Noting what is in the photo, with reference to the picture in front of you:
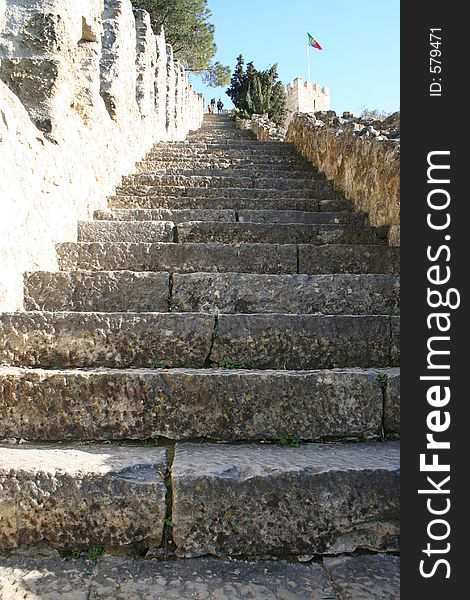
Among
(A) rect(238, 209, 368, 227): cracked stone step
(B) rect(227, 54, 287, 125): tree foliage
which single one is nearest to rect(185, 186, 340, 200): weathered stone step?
(A) rect(238, 209, 368, 227): cracked stone step

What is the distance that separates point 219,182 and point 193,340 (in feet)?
12.0

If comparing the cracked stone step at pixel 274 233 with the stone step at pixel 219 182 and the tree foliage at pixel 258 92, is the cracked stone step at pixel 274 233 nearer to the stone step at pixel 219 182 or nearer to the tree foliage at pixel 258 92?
the stone step at pixel 219 182

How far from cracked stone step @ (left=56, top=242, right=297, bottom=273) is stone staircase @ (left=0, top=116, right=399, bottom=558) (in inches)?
16.0

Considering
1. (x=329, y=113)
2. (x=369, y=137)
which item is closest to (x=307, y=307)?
(x=369, y=137)

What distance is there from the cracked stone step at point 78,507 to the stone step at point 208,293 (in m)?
1.19

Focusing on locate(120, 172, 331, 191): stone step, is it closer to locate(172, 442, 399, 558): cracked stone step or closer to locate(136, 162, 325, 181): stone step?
locate(136, 162, 325, 181): stone step

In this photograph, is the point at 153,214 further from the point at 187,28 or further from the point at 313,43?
the point at 187,28

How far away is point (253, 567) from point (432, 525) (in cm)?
60

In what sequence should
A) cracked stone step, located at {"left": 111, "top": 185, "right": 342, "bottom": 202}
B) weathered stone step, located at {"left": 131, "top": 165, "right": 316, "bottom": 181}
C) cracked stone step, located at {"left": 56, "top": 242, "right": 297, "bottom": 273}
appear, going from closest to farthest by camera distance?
cracked stone step, located at {"left": 56, "top": 242, "right": 297, "bottom": 273}
cracked stone step, located at {"left": 111, "top": 185, "right": 342, "bottom": 202}
weathered stone step, located at {"left": 131, "top": 165, "right": 316, "bottom": 181}

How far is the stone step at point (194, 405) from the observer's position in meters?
2.20

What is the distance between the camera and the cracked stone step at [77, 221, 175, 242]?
3943 millimetres

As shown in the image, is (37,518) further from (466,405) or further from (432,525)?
(466,405)

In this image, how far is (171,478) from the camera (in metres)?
1.90

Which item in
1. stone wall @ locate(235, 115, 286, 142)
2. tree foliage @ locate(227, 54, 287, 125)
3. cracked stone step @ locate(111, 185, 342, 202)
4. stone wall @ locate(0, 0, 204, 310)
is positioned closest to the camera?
stone wall @ locate(0, 0, 204, 310)
